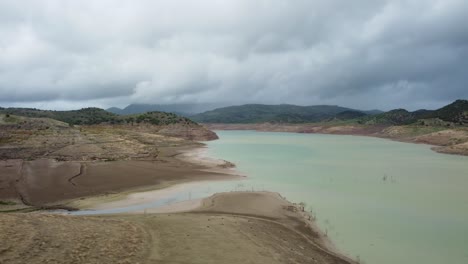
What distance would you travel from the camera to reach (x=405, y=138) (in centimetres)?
13188

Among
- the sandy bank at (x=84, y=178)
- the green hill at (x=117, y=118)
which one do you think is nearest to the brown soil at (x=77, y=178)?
the sandy bank at (x=84, y=178)

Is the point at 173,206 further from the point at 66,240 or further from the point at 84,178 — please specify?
the point at 84,178

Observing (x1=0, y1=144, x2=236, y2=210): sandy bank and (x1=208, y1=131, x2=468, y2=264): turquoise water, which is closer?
(x1=208, y1=131, x2=468, y2=264): turquoise water

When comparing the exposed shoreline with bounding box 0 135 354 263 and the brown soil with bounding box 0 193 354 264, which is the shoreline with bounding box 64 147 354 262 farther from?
the brown soil with bounding box 0 193 354 264

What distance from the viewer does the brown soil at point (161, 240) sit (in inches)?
544

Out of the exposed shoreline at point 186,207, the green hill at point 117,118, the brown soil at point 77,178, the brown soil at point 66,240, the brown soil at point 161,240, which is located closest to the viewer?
the brown soil at point 66,240

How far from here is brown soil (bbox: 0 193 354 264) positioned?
1382cm

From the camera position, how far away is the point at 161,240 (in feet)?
55.1

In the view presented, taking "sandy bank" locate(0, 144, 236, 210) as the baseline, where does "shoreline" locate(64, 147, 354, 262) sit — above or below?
below

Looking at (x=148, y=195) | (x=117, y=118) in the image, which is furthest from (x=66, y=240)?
(x=117, y=118)

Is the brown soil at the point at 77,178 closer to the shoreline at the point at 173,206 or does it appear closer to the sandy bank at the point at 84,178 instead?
the sandy bank at the point at 84,178

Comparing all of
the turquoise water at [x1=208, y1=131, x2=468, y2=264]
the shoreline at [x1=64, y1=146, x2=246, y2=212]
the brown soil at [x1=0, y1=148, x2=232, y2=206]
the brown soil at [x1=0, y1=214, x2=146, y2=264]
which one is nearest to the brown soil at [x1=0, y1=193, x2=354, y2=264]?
the brown soil at [x1=0, y1=214, x2=146, y2=264]

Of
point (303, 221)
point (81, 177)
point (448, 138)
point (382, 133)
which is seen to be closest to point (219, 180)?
point (81, 177)

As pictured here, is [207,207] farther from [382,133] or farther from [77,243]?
[382,133]
